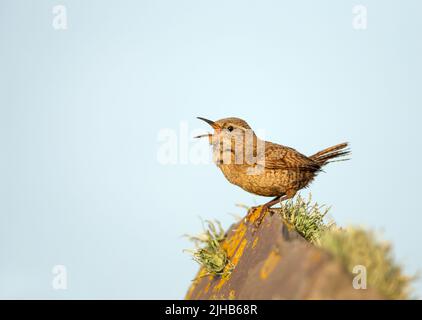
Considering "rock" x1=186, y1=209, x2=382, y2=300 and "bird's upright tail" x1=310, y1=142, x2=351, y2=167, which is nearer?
"rock" x1=186, y1=209, x2=382, y2=300

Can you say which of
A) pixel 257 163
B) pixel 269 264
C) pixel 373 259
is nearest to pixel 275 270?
pixel 269 264

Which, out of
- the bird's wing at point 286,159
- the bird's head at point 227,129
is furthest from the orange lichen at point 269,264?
the bird's head at point 227,129

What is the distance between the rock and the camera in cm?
363

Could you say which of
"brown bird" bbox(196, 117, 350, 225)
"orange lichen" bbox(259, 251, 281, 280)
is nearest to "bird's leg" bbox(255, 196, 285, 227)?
"brown bird" bbox(196, 117, 350, 225)

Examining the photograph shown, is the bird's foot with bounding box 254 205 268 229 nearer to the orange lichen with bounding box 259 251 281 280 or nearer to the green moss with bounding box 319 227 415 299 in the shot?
the orange lichen with bounding box 259 251 281 280

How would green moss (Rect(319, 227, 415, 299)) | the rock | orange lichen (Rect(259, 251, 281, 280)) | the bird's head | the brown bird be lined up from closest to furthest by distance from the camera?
the rock
green moss (Rect(319, 227, 415, 299))
orange lichen (Rect(259, 251, 281, 280))
the brown bird
the bird's head

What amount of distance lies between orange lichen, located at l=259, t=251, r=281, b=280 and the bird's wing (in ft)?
6.96

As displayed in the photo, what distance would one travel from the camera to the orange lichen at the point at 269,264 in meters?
4.68

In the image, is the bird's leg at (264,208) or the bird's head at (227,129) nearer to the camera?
the bird's leg at (264,208)

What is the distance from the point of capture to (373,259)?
14.0ft

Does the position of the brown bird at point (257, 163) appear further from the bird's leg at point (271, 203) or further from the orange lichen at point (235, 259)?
the orange lichen at point (235, 259)

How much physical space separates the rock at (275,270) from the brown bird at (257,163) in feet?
1.49

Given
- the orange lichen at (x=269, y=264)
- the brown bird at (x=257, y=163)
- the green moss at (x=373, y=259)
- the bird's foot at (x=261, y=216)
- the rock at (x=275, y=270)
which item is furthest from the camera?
the brown bird at (x=257, y=163)
